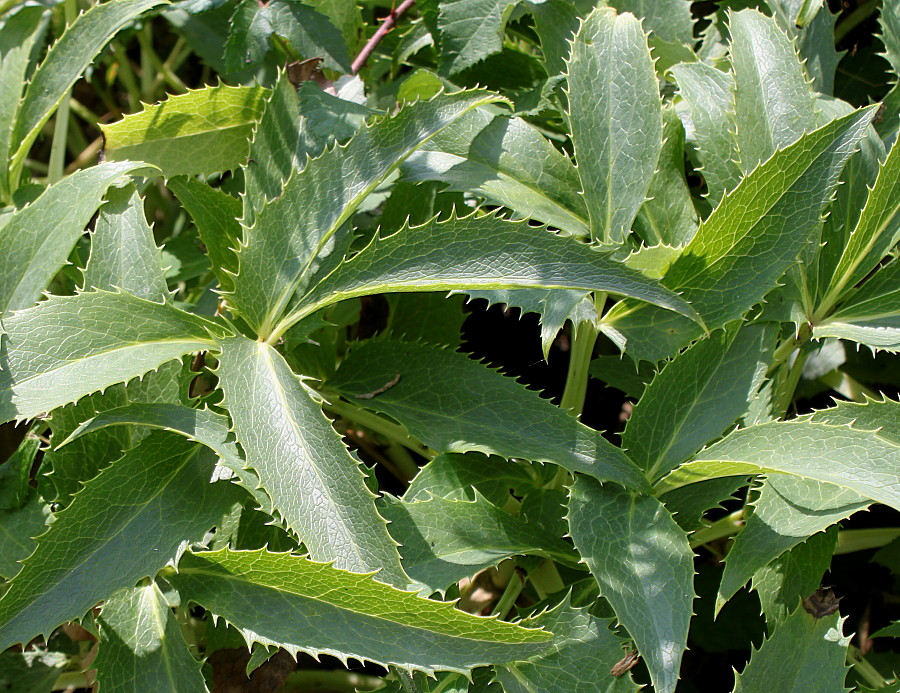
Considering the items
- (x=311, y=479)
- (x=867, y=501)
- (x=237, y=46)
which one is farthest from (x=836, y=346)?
(x=237, y=46)

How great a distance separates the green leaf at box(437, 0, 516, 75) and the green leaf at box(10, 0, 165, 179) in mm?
398

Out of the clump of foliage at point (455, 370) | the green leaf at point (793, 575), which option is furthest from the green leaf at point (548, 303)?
the green leaf at point (793, 575)

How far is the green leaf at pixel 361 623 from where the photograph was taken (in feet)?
2.35

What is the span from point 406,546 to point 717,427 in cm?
35

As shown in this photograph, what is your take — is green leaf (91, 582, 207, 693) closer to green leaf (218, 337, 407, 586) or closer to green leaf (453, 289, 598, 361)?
green leaf (218, 337, 407, 586)

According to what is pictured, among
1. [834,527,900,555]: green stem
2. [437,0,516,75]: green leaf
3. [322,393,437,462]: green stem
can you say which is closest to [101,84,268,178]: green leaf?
[437,0,516,75]: green leaf

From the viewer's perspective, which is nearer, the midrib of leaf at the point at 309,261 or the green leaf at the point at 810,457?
the green leaf at the point at 810,457

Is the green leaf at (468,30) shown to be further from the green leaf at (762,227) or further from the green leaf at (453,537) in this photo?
the green leaf at (453,537)

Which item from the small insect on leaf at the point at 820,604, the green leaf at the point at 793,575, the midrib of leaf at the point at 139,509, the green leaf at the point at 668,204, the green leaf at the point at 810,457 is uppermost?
the green leaf at the point at 668,204

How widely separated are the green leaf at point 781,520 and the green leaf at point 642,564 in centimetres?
6

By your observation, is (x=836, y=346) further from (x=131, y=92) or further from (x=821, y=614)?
(x=131, y=92)

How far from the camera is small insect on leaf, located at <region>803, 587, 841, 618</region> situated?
88 cm

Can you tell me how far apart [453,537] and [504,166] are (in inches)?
18.2

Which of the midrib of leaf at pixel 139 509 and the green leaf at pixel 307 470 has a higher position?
the green leaf at pixel 307 470
